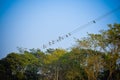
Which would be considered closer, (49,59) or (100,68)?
(100,68)

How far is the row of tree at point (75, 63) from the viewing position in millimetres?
27344

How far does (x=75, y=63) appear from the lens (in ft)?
118

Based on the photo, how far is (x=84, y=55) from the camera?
1264 inches

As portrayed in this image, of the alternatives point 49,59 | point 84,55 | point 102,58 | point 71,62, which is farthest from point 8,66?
point 102,58

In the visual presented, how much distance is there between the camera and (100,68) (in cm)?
2942

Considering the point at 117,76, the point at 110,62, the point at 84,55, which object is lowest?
the point at 117,76

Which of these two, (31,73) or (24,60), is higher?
(24,60)

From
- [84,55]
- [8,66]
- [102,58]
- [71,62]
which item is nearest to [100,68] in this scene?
[102,58]

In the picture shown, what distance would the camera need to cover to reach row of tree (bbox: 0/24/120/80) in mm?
27344

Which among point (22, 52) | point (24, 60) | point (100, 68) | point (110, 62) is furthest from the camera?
point (22, 52)

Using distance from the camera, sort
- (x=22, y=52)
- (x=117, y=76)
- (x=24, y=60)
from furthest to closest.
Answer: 1. (x=22, y=52)
2. (x=24, y=60)
3. (x=117, y=76)

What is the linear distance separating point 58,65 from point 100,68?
13662mm

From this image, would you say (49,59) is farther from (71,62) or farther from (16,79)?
(16,79)

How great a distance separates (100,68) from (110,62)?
101 inches
